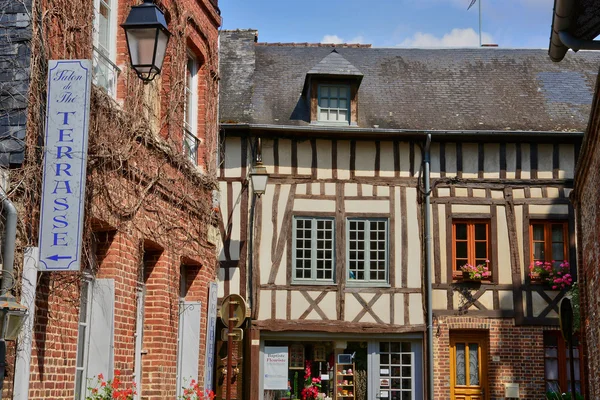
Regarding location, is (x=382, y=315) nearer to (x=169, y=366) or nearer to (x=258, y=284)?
(x=258, y=284)

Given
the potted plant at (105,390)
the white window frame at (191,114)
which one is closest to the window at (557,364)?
the white window frame at (191,114)

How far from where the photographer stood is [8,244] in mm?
6324

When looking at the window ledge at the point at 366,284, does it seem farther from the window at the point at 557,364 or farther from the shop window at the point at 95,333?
the shop window at the point at 95,333

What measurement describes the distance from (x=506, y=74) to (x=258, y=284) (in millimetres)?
6390

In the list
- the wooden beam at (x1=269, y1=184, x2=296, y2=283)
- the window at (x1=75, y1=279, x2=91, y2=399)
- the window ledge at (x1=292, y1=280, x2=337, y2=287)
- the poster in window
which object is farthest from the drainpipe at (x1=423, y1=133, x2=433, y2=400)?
the window at (x1=75, y1=279, x2=91, y2=399)

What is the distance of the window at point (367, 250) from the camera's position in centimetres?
1636

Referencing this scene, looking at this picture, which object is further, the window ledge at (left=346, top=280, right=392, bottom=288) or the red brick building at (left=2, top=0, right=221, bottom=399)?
the window ledge at (left=346, top=280, right=392, bottom=288)

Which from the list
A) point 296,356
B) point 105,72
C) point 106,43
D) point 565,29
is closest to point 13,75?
point 105,72

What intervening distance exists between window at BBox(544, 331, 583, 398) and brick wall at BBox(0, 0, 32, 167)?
11670mm

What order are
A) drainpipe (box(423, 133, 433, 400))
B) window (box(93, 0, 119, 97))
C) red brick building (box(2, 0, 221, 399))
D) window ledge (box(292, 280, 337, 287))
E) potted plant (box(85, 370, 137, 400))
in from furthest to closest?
window ledge (box(292, 280, 337, 287))
drainpipe (box(423, 133, 433, 400))
window (box(93, 0, 119, 97))
potted plant (box(85, 370, 137, 400))
red brick building (box(2, 0, 221, 399))

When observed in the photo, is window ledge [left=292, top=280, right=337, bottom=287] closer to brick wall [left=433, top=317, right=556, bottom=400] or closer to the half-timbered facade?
the half-timbered facade

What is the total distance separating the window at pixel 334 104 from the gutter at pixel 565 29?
32.2 feet

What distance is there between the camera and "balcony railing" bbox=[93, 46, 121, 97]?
28.2 feet

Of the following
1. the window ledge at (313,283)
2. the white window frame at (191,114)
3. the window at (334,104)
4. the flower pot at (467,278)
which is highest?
the window at (334,104)
